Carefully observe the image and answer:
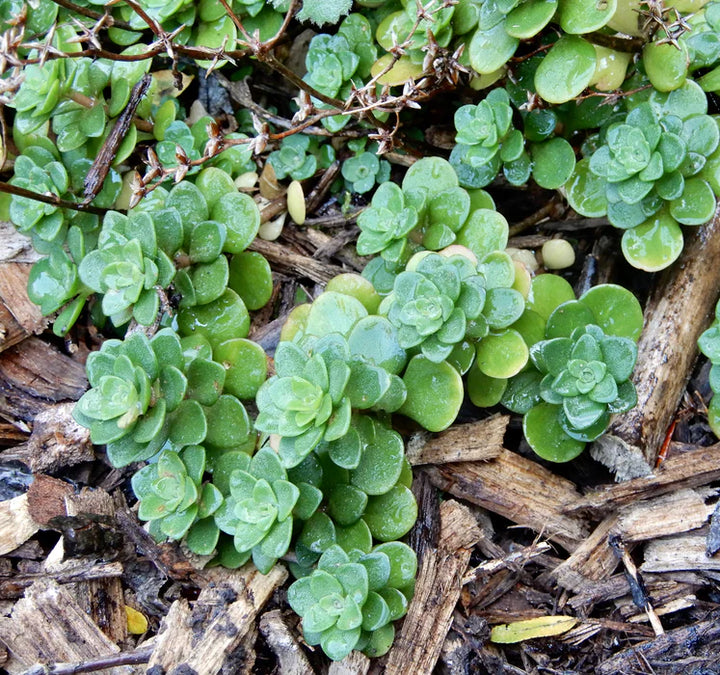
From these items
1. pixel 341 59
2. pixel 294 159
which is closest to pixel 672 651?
pixel 294 159

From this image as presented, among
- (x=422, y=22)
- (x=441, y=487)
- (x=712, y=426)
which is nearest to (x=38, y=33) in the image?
(x=422, y=22)

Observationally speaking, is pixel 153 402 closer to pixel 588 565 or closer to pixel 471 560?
pixel 471 560

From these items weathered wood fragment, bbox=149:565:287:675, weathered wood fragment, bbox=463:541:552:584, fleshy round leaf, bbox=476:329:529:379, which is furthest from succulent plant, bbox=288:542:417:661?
fleshy round leaf, bbox=476:329:529:379

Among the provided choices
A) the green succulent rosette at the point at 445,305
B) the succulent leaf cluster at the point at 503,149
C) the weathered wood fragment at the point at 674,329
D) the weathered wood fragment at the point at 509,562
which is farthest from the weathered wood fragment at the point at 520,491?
the succulent leaf cluster at the point at 503,149

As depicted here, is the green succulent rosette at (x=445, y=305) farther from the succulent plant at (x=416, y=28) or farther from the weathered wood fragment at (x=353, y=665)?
the weathered wood fragment at (x=353, y=665)

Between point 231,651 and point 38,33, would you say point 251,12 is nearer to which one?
point 38,33

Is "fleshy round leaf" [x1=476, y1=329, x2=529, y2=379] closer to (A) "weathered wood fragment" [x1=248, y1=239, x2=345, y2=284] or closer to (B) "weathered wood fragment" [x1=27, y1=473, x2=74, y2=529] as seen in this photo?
(A) "weathered wood fragment" [x1=248, y1=239, x2=345, y2=284]
